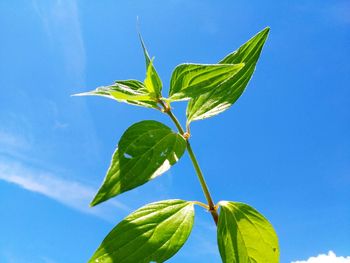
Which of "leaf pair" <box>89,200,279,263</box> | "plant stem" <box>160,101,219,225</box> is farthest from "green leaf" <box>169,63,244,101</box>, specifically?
"leaf pair" <box>89,200,279,263</box>

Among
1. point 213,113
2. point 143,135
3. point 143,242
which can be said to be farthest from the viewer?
point 213,113

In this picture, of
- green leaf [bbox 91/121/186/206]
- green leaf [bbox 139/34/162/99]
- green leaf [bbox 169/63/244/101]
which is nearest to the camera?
green leaf [bbox 91/121/186/206]

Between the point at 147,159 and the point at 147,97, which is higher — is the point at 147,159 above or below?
below

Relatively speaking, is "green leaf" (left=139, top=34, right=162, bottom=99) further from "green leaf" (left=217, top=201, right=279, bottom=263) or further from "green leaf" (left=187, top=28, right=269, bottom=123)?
"green leaf" (left=217, top=201, right=279, bottom=263)

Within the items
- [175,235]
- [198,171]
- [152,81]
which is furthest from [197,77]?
[175,235]

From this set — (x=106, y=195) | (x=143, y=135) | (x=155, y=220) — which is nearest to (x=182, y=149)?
(x=143, y=135)

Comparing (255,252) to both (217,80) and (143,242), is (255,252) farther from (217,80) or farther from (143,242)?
(217,80)

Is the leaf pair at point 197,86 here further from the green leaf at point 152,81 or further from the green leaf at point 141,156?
the green leaf at point 141,156
